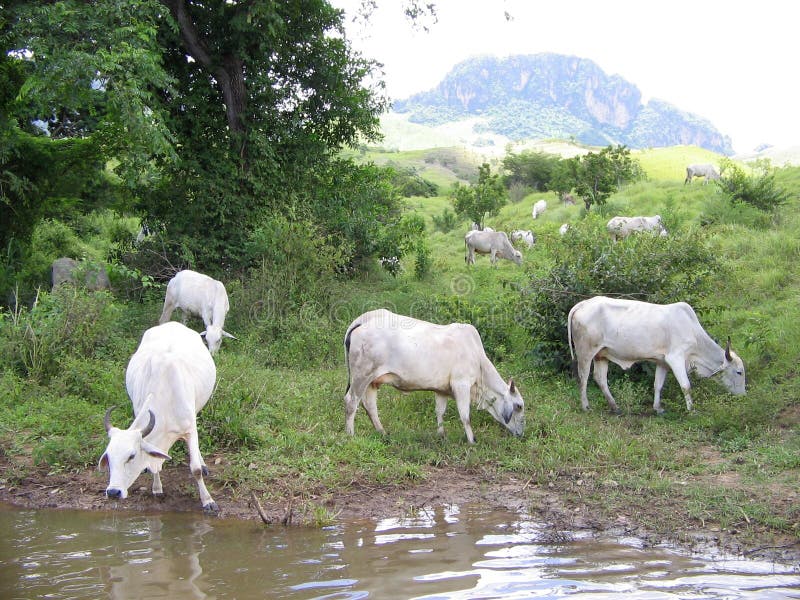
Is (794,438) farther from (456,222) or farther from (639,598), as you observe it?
(456,222)

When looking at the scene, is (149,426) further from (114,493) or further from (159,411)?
(114,493)

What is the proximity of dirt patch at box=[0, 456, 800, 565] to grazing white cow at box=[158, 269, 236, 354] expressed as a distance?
4395 mm

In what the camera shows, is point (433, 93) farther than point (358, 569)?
Yes

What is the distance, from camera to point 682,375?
9125 mm

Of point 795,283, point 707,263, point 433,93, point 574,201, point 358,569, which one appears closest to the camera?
point 358,569

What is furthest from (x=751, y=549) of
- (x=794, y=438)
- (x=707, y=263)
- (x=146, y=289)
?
(x=146, y=289)

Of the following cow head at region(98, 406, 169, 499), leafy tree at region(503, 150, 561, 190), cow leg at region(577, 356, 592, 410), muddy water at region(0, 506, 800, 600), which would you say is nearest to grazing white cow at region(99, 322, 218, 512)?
cow head at region(98, 406, 169, 499)

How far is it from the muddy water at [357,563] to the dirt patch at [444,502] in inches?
7.5

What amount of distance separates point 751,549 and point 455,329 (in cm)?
376

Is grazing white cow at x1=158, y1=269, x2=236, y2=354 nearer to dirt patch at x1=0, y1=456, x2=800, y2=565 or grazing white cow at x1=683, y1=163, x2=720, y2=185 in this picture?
dirt patch at x1=0, y1=456, x2=800, y2=565

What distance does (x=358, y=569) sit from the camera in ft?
17.3

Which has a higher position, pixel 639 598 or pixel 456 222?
pixel 456 222

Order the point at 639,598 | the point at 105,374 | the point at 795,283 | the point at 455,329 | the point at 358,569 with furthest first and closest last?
the point at 795,283 → the point at 105,374 → the point at 455,329 → the point at 358,569 → the point at 639,598

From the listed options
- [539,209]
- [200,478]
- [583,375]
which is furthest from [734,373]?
[539,209]
